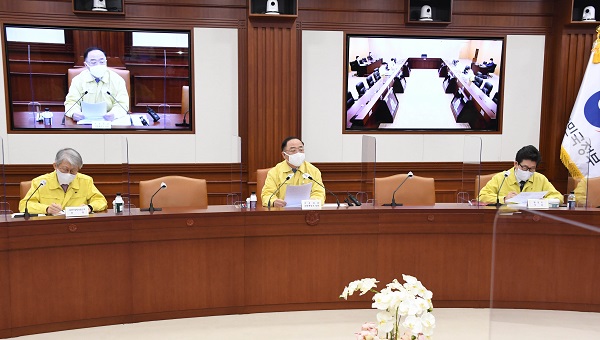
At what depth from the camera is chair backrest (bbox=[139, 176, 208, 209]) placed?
3.96 meters

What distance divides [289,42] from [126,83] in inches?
65.1

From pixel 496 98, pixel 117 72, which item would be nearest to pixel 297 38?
pixel 117 72

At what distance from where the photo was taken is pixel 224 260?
11.8 ft

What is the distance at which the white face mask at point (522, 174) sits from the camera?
160 inches

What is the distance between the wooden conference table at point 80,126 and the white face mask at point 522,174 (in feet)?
10.3

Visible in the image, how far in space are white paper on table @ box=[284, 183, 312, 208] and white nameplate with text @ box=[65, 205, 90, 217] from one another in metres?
1.30

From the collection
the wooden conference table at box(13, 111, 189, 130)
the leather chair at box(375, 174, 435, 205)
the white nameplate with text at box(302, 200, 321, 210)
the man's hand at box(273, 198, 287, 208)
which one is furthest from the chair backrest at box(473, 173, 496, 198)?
the wooden conference table at box(13, 111, 189, 130)

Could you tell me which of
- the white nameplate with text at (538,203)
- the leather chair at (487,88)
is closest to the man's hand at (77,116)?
the white nameplate with text at (538,203)

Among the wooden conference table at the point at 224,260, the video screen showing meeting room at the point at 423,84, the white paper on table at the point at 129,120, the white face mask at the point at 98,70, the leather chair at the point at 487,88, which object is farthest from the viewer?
the leather chair at the point at 487,88

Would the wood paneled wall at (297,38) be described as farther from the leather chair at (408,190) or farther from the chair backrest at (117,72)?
the leather chair at (408,190)

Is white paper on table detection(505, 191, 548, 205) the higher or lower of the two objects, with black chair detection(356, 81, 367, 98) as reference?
lower

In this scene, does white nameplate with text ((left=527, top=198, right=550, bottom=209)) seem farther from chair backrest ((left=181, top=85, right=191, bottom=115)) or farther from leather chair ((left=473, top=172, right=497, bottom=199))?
chair backrest ((left=181, top=85, right=191, bottom=115))

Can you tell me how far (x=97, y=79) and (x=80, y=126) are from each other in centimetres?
49

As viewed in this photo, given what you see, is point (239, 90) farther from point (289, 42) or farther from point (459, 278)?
point (459, 278)
